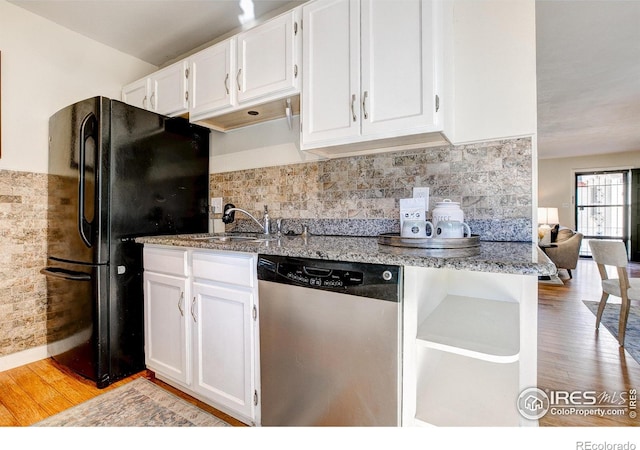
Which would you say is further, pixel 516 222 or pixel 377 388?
pixel 516 222

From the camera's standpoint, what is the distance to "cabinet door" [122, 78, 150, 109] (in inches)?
94.3

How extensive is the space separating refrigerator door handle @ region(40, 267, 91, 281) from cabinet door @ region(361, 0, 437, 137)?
186cm

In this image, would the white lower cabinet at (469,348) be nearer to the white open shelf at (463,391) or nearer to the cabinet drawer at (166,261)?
the white open shelf at (463,391)

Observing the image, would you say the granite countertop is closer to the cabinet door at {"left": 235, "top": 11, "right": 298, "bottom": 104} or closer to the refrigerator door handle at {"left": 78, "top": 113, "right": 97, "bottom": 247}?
the cabinet door at {"left": 235, "top": 11, "right": 298, "bottom": 104}

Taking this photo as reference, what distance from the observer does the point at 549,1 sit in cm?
212

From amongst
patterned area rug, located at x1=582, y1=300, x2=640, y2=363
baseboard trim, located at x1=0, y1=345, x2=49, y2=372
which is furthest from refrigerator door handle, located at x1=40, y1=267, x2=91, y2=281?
patterned area rug, located at x1=582, y1=300, x2=640, y2=363

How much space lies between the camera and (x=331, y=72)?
1.57m

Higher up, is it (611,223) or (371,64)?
(371,64)

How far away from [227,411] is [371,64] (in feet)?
6.00

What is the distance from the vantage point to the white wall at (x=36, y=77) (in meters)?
2.10

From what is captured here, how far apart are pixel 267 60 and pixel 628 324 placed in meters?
3.79

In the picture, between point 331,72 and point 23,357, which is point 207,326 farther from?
point 23,357
